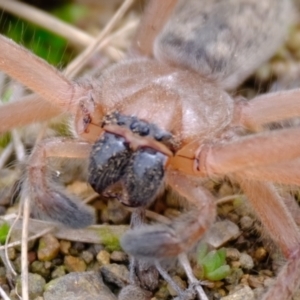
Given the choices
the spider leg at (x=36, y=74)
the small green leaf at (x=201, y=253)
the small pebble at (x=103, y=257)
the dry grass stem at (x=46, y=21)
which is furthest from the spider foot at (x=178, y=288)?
the dry grass stem at (x=46, y=21)

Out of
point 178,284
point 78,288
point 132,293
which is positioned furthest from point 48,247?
point 178,284

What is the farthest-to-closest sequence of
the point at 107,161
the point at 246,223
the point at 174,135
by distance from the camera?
the point at 246,223
the point at 174,135
the point at 107,161

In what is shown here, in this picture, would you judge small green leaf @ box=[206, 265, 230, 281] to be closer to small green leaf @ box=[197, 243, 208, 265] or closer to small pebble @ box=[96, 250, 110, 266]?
small green leaf @ box=[197, 243, 208, 265]

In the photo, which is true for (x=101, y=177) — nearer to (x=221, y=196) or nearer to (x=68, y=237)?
(x=68, y=237)

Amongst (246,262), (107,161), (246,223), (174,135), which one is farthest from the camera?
(246,223)

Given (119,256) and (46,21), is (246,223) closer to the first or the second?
(119,256)

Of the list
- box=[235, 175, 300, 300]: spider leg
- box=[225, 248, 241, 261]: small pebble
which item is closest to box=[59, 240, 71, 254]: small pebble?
box=[225, 248, 241, 261]: small pebble
